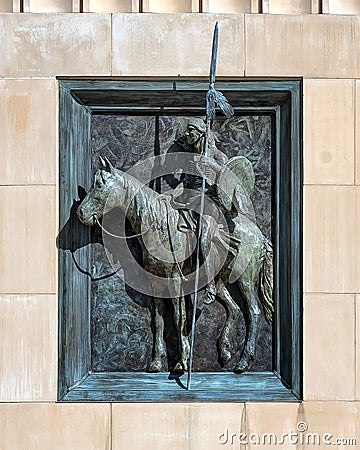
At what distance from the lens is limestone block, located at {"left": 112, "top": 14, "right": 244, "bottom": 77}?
23.3 ft

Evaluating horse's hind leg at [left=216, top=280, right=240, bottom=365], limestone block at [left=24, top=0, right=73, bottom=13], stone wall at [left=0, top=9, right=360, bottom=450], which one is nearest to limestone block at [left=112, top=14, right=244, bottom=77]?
stone wall at [left=0, top=9, right=360, bottom=450]

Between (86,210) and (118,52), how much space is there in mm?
1168

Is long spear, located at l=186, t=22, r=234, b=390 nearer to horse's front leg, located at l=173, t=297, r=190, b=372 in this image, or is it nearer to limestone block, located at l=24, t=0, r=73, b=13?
horse's front leg, located at l=173, t=297, r=190, b=372

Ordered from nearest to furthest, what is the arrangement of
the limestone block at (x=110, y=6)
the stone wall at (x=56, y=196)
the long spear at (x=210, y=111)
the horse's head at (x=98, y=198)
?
the long spear at (x=210, y=111) → the horse's head at (x=98, y=198) → the stone wall at (x=56, y=196) → the limestone block at (x=110, y=6)

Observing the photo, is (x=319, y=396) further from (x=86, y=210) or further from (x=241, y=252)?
(x=86, y=210)

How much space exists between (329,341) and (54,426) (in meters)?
2.08

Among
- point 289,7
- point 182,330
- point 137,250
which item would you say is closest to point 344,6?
point 289,7

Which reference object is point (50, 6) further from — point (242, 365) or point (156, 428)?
point (156, 428)

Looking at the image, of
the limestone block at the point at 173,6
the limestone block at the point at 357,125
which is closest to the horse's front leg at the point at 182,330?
the limestone block at the point at 357,125

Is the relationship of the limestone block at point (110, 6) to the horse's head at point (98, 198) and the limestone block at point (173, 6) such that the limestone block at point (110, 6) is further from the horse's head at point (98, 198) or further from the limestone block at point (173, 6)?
the horse's head at point (98, 198)

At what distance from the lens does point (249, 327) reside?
729 centimetres

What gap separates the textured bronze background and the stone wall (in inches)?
13.7

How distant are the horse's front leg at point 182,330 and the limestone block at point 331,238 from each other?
3.00 ft

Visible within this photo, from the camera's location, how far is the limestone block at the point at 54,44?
7.10 m
